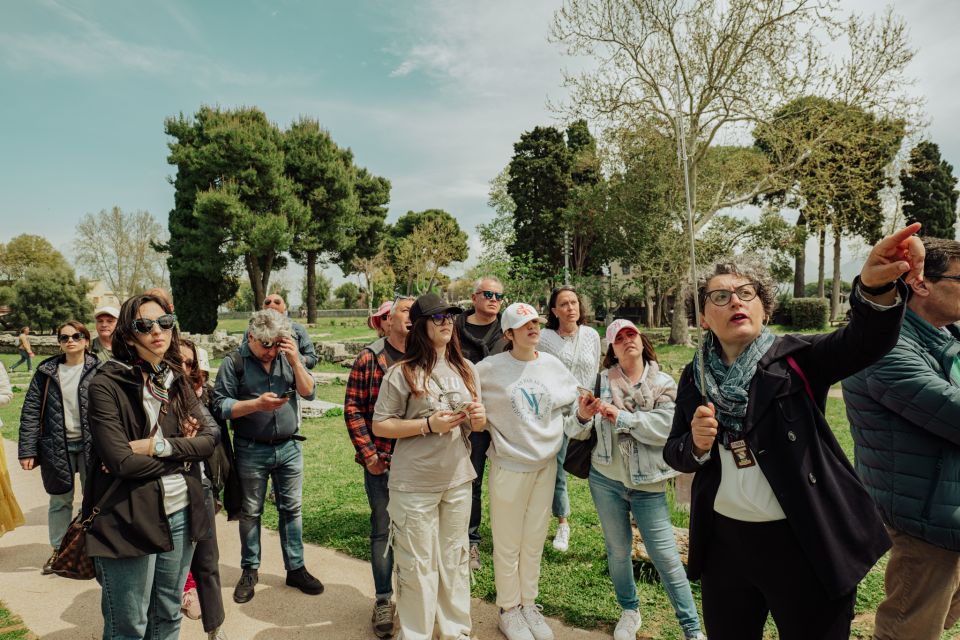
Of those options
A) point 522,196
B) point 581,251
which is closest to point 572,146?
point 522,196

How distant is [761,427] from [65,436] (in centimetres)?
508

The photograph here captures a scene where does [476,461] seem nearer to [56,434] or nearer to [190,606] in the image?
[190,606]

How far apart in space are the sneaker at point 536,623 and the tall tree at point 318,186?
3158 centimetres

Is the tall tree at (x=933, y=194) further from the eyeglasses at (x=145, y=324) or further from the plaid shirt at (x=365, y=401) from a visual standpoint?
the eyeglasses at (x=145, y=324)

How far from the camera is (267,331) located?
12.4 ft

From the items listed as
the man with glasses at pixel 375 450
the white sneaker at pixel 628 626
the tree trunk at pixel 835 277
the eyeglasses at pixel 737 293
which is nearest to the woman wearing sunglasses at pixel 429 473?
the man with glasses at pixel 375 450

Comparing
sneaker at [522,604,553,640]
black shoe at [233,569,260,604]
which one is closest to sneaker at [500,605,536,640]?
sneaker at [522,604,553,640]

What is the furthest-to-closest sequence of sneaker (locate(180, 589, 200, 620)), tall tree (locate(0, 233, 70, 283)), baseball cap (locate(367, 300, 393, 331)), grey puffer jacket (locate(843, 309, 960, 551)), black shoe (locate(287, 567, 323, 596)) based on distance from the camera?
1. tall tree (locate(0, 233, 70, 283))
2. baseball cap (locate(367, 300, 393, 331))
3. black shoe (locate(287, 567, 323, 596))
4. sneaker (locate(180, 589, 200, 620))
5. grey puffer jacket (locate(843, 309, 960, 551))

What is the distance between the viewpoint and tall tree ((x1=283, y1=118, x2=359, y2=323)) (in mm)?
32562

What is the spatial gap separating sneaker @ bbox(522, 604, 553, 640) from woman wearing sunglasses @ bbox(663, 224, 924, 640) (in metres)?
1.42

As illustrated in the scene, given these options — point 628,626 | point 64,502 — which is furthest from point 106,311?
point 628,626

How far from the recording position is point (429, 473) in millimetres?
3012

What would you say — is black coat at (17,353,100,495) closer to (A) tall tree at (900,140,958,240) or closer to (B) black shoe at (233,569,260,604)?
(B) black shoe at (233,569,260,604)

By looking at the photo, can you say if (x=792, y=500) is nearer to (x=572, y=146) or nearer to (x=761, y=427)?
(x=761, y=427)
